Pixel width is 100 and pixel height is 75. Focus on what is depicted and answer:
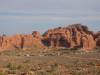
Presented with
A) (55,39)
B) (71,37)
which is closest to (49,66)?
(55,39)

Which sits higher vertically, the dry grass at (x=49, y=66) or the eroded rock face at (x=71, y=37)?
the eroded rock face at (x=71, y=37)

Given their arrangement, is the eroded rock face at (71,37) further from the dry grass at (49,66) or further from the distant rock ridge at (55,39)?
the dry grass at (49,66)

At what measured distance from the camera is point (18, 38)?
99562 mm

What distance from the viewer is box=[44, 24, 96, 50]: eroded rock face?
9694 cm

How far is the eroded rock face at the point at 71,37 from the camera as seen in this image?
96938 mm

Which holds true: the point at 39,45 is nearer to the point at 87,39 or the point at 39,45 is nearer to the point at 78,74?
the point at 87,39

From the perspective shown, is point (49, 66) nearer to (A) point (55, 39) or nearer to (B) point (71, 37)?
(A) point (55, 39)

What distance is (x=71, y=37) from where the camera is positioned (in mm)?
101438

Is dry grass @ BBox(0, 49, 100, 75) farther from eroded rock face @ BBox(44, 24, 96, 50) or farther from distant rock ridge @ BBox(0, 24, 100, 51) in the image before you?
distant rock ridge @ BBox(0, 24, 100, 51)

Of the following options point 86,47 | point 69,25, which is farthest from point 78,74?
point 69,25

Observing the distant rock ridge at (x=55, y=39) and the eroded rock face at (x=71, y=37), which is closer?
the eroded rock face at (x=71, y=37)

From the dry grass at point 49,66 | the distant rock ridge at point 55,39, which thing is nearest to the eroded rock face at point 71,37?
the distant rock ridge at point 55,39

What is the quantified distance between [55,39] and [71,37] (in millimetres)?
4517

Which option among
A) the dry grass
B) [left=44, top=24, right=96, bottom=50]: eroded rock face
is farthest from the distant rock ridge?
the dry grass
